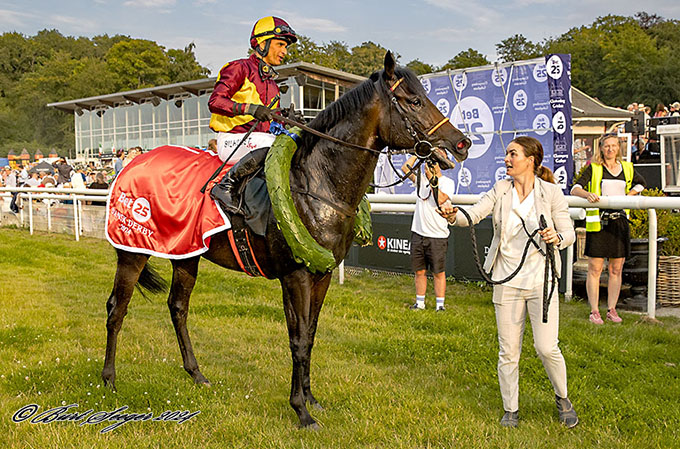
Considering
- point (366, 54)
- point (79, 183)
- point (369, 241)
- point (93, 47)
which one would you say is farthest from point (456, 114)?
point (93, 47)

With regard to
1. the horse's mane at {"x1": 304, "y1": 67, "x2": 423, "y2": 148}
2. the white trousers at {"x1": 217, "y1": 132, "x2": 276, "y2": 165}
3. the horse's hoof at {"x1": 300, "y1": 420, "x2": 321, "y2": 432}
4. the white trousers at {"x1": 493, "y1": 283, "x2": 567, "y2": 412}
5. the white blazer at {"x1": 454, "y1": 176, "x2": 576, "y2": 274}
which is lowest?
the horse's hoof at {"x1": 300, "y1": 420, "x2": 321, "y2": 432}

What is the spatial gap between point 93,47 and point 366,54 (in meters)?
63.9

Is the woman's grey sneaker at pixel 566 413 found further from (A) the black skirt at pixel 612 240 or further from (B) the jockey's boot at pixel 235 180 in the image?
(A) the black skirt at pixel 612 240

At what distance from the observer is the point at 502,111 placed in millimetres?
13547

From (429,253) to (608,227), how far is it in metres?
2.07

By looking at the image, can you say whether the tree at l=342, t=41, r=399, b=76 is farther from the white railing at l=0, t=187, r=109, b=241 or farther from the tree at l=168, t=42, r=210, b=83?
the white railing at l=0, t=187, r=109, b=241

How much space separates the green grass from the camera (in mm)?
3760

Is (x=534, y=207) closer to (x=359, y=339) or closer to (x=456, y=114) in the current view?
(x=359, y=339)

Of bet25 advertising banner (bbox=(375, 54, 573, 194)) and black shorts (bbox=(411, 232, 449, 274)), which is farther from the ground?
bet25 advertising banner (bbox=(375, 54, 573, 194))

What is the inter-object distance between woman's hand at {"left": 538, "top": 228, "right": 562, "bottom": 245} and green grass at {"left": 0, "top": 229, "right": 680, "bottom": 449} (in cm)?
127

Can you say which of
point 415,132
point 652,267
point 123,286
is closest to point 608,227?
point 652,267

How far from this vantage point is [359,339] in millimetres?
5852

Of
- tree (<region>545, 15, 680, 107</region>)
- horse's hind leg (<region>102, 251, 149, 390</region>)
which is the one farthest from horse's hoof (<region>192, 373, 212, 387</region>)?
tree (<region>545, 15, 680, 107</region>)

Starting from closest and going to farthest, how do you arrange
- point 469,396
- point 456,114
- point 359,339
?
1. point 469,396
2. point 359,339
3. point 456,114
